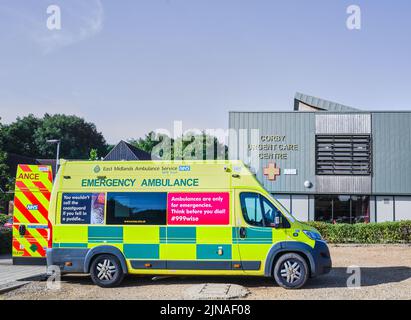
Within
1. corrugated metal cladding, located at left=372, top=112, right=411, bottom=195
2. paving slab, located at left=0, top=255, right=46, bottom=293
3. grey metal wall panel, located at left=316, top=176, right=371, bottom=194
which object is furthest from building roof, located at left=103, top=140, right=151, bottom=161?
paving slab, located at left=0, top=255, right=46, bottom=293

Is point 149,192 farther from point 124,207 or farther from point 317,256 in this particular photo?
point 317,256

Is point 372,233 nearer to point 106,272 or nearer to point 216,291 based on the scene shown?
point 216,291

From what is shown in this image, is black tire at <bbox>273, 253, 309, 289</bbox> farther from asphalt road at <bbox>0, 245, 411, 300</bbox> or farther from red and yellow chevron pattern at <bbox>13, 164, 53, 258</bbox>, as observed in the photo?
red and yellow chevron pattern at <bbox>13, 164, 53, 258</bbox>

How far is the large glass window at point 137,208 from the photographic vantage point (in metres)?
10.2

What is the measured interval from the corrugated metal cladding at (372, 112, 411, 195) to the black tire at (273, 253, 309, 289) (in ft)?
55.1

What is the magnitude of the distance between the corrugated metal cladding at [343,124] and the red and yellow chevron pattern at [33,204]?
657 inches

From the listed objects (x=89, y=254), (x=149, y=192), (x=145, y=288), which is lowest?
(x=145, y=288)

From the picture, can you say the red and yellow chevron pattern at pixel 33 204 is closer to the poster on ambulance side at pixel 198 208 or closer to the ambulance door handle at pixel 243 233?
the poster on ambulance side at pixel 198 208

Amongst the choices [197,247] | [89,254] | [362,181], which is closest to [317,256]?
[197,247]

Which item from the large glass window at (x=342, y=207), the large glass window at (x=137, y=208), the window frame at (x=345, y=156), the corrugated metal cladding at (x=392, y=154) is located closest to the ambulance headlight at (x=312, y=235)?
the large glass window at (x=137, y=208)

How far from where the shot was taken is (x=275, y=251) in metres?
9.66
